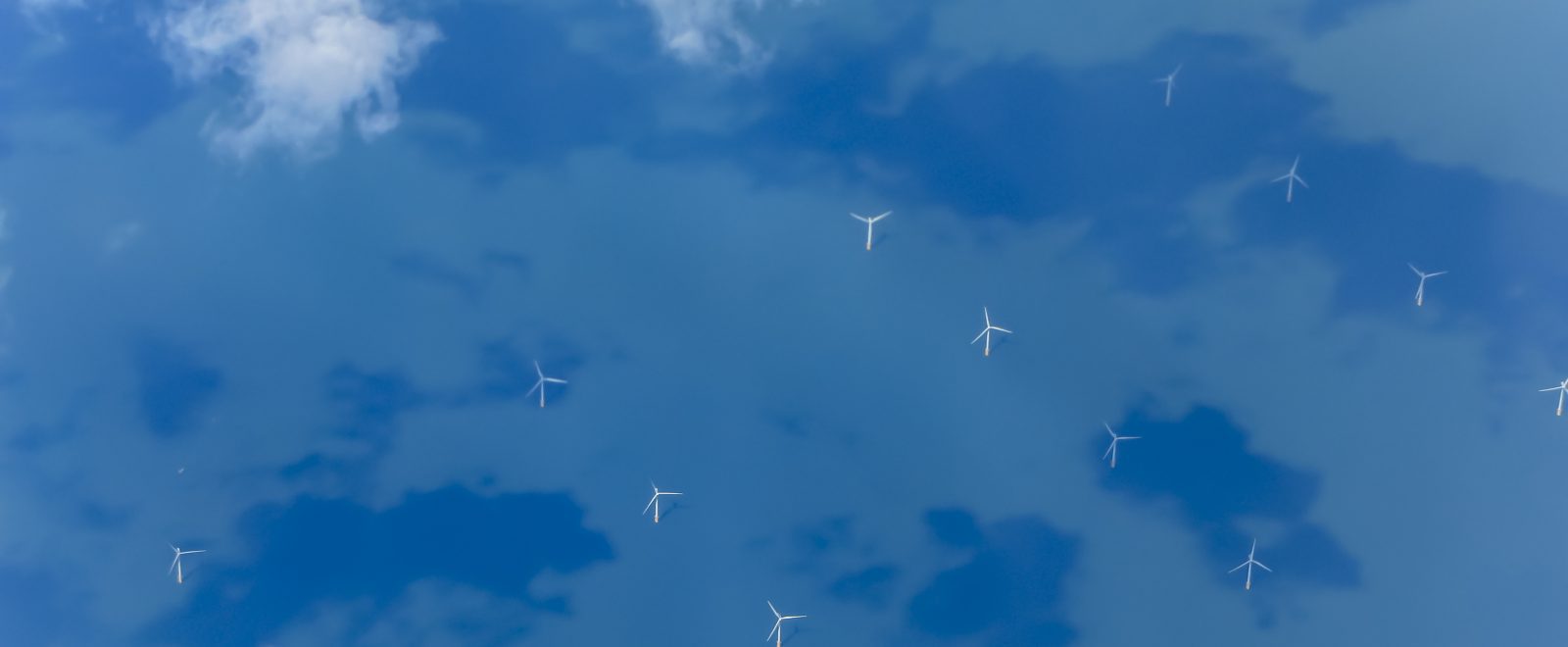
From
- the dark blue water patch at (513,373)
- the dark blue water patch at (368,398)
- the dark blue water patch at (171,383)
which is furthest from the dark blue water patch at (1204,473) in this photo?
the dark blue water patch at (171,383)

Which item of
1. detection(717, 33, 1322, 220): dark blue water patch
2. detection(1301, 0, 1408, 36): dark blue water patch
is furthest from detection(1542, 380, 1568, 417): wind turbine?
detection(1301, 0, 1408, 36): dark blue water patch

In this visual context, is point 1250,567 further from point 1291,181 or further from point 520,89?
point 520,89

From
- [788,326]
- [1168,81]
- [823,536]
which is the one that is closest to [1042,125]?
[1168,81]

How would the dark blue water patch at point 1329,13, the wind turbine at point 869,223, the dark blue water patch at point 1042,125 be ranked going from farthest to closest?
the dark blue water patch at point 1329,13 < the dark blue water patch at point 1042,125 < the wind turbine at point 869,223

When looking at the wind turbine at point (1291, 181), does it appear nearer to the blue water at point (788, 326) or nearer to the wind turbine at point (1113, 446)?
the blue water at point (788, 326)

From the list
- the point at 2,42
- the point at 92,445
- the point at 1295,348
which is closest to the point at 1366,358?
the point at 1295,348

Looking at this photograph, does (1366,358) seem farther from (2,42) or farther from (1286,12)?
(2,42)
